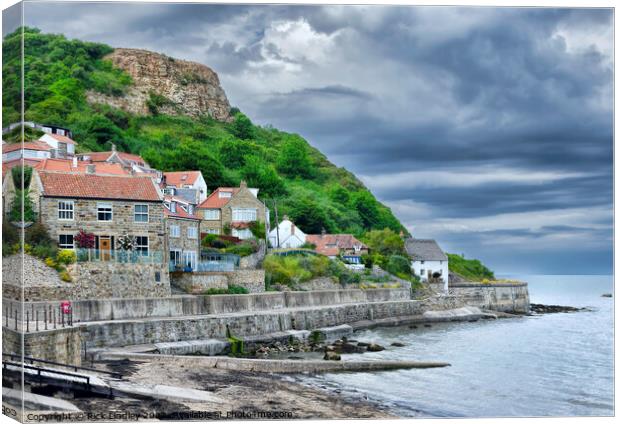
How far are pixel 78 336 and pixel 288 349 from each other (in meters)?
10.4

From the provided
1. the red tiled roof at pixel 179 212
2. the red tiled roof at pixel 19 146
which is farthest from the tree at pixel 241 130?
the red tiled roof at pixel 19 146

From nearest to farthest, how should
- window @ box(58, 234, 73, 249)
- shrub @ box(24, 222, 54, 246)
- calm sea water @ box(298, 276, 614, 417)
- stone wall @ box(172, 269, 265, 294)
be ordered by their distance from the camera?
calm sea water @ box(298, 276, 614, 417)
shrub @ box(24, 222, 54, 246)
window @ box(58, 234, 73, 249)
stone wall @ box(172, 269, 265, 294)

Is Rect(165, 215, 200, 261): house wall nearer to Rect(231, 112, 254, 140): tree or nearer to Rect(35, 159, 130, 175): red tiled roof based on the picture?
Rect(35, 159, 130, 175): red tiled roof

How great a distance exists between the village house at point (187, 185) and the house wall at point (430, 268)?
17016 millimetres

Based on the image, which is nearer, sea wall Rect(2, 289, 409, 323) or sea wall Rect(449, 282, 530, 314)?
sea wall Rect(2, 289, 409, 323)

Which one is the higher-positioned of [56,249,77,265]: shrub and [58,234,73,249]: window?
[58,234,73,249]: window

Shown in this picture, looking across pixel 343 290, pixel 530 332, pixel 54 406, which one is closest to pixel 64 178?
pixel 54 406

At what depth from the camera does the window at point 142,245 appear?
81.1ft

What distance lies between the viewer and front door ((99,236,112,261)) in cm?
2294

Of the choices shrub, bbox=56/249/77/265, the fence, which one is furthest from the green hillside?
the fence

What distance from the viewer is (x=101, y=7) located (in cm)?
1714

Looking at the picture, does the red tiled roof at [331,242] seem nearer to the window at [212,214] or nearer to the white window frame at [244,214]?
the white window frame at [244,214]

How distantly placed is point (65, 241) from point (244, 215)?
16.9 metres

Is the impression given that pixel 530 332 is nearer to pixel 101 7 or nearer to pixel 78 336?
pixel 78 336
